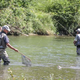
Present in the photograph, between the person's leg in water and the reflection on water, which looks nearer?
the reflection on water

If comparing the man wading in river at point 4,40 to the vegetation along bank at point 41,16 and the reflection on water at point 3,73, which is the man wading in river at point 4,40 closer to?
the reflection on water at point 3,73

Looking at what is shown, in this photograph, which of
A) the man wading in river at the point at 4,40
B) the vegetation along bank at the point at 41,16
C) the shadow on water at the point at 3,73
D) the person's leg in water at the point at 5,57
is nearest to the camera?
the shadow on water at the point at 3,73

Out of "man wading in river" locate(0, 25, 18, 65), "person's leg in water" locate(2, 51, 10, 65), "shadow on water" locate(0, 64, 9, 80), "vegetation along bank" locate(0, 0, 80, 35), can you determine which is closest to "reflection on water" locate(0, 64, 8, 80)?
"shadow on water" locate(0, 64, 9, 80)

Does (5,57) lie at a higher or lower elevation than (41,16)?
higher

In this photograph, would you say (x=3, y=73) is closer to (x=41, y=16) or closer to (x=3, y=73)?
(x=3, y=73)

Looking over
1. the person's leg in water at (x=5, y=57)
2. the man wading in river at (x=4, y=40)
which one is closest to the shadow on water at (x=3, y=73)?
the person's leg in water at (x=5, y=57)

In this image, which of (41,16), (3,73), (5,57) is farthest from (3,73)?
(41,16)

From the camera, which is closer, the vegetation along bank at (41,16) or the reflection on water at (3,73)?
the reflection on water at (3,73)

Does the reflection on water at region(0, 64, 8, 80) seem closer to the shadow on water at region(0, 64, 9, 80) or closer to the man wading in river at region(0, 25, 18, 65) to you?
the shadow on water at region(0, 64, 9, 80)

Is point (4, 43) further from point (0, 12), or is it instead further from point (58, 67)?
point (0, 12)

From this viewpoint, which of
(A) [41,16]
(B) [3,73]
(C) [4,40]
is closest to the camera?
(B) [3,73]

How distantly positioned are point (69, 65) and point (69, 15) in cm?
3129

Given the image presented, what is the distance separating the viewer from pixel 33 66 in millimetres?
10516

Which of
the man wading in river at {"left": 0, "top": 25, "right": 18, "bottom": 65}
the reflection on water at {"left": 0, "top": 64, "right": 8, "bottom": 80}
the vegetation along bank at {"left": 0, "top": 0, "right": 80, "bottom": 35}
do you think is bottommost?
the vegetation along bank at {"left": 0, "top": 0, "right": 80, "bottom": 35}
